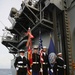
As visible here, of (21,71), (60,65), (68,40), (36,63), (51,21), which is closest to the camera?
(21,71)

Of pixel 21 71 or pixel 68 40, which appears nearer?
pixel 21 71

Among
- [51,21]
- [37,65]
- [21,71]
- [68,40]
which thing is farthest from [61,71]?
[51,21]

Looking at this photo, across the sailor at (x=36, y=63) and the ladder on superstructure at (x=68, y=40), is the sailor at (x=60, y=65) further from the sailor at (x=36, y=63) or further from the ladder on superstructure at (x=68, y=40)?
the ladder on superstructure at (x=68, y=40)

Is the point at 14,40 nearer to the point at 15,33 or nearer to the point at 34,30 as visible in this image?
the point at 15,33

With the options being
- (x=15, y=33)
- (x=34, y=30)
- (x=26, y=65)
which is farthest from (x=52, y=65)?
(x=15, y=33)

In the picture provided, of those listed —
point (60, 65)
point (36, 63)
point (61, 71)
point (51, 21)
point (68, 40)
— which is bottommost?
point (61, 71)

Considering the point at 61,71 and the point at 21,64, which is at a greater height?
the point at 21,64

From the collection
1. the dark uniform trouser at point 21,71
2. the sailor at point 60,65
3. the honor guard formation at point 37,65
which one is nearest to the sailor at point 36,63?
the honor guard formation at point 37,65

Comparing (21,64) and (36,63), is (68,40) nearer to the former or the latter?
(36,63)

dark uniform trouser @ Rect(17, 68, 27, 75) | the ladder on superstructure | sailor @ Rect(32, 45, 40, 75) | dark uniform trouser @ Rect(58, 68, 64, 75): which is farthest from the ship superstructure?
dark uniform trouser @ Rect(17, 68, 27, 75)

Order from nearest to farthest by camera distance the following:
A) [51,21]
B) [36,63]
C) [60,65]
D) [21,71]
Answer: [21,71] → [36,63] → [60,65] → [51,21]

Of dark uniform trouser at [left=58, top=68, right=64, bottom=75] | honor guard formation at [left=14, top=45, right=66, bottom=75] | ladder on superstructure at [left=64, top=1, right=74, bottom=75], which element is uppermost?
ladder on superstructure at [left=64, top=1, right=74, bottom=75]

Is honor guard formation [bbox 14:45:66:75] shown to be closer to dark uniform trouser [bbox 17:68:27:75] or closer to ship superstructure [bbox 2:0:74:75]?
dark uniform trouser [bbox 17:68:27:75]

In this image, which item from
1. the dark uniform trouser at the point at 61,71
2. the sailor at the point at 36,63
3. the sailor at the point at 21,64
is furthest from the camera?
the dark uniform trouser at the point at 61,71
